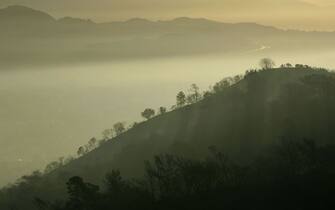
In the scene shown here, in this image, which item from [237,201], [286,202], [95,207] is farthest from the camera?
[95,207]

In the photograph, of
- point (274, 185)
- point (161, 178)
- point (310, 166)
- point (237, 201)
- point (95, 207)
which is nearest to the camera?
point (237, 201)

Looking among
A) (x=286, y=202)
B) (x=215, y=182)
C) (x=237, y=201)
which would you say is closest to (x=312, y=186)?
(x=286, y=202)

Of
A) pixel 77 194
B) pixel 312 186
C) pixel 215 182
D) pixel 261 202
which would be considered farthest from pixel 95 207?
pixel 312 186

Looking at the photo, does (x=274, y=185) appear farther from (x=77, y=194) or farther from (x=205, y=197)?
(x=77, y=194)

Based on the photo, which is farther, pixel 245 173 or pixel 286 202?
pixel 245 173

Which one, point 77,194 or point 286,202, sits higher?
point 77,194

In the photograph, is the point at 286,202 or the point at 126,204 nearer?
the point at 286,202

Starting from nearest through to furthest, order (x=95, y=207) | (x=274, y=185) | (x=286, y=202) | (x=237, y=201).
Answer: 1. (x=286, y=202)
2. (x=237, y=201)
3. (x=274, y=185)
4. (x=95, y=207)

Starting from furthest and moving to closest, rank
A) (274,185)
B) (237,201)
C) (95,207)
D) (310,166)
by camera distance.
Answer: (310,166) < (95,207) < (274,185) < (237,201)

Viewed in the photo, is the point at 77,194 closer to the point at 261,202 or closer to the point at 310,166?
the point at 261,202
